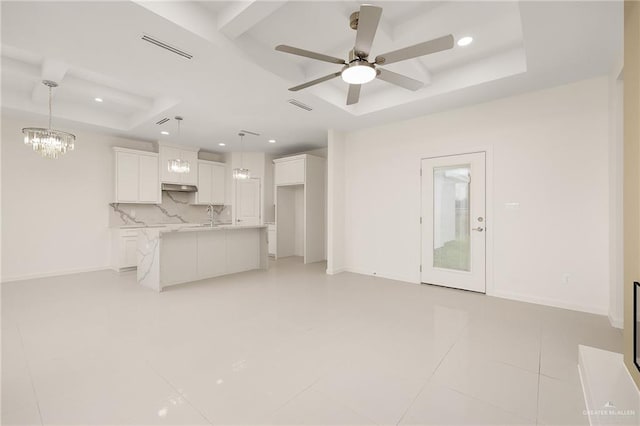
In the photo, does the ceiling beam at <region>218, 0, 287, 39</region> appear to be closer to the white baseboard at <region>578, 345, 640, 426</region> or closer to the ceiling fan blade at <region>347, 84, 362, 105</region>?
the ceiling fan blade at <region>347, 84, 362, 105</region>

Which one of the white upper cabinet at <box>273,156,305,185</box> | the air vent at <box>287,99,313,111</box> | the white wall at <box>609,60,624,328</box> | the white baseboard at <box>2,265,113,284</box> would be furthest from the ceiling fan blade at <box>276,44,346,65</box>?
the white baseboard at <box>2,265,113,284</box>

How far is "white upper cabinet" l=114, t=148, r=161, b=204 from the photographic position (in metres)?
5.73

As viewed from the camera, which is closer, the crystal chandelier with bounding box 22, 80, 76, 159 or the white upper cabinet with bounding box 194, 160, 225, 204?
the crystal chandelier with bounding box 22, 80, 76, 159

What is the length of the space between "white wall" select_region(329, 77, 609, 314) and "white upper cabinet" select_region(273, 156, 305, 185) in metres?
2.23

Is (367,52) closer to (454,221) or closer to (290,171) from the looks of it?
(454,221)

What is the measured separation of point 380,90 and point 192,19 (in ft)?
9.21

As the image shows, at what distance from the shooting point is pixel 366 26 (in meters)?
1.94

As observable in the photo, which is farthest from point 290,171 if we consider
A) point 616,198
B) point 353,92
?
point 616,198

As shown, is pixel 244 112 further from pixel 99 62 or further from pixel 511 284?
pixel 511 284

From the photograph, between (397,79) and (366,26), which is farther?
(397,79)

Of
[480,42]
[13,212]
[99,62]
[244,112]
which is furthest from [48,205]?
[480,42]

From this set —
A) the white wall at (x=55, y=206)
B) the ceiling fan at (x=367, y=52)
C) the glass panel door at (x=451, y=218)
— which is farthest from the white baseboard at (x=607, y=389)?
the white wall at (x=55, y=206)

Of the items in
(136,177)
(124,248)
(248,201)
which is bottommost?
(124,248)

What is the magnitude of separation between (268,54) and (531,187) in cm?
379
